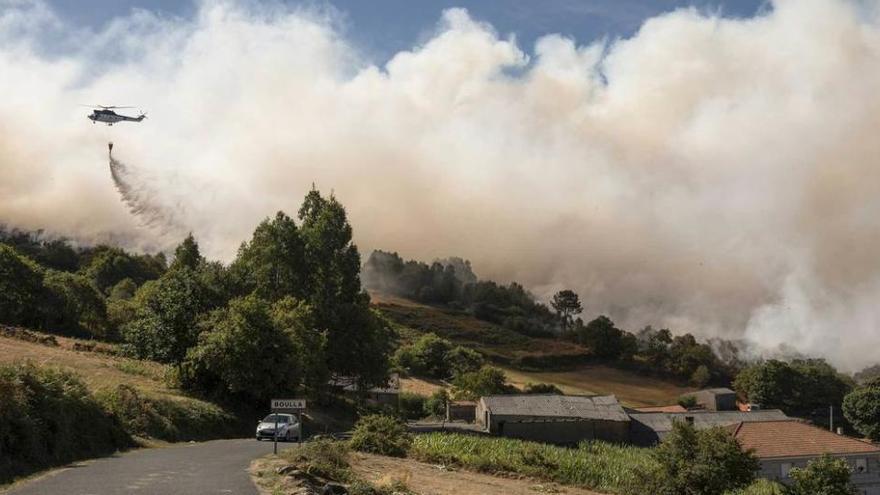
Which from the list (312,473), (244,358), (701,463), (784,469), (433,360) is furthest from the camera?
(433,360)

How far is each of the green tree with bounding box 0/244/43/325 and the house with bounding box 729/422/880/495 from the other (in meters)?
73.4

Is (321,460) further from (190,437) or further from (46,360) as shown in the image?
(46,360)

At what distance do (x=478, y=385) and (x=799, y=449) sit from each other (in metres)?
50.2

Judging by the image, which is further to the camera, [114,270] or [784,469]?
[114,270]

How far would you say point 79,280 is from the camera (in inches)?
3691

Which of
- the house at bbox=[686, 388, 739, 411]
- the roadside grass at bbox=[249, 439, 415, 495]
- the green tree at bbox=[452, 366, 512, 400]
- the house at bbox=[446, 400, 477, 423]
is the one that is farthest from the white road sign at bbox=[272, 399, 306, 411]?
the house at bbox=[686, 388, 739, 411]

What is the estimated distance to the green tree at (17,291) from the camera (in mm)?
78562

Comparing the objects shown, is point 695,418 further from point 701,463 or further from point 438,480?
point 438,480

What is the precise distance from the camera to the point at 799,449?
214 feet

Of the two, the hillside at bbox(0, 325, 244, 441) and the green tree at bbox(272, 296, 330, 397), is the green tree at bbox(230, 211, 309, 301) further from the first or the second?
the hillside at bbox(0, 325, 244, 441)

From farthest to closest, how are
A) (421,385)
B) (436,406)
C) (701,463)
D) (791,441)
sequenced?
(421,385) → (436,406) → (791,441) → (701,463)

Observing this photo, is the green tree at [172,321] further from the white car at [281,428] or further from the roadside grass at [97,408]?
the white car at [281,428]

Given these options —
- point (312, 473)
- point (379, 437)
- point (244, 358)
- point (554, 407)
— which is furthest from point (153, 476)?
point (554, 407)

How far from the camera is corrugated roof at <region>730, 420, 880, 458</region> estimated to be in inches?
2542
